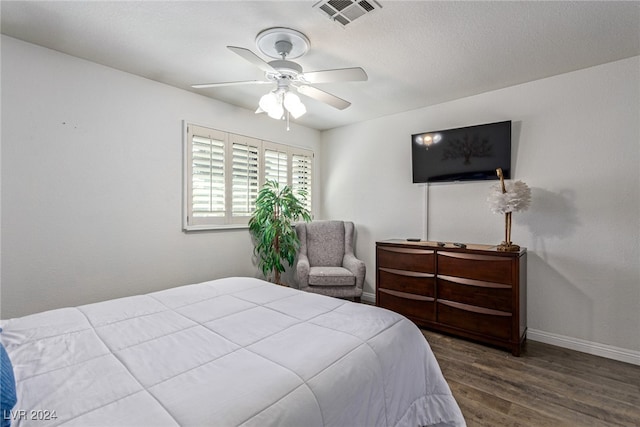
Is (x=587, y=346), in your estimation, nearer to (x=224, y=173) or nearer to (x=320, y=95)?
(x=320, y=95)

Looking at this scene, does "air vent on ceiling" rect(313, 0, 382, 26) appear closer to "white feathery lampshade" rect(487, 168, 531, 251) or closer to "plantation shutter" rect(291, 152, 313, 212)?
"white feathery lampshade" rect(487, 168, 531, 251)

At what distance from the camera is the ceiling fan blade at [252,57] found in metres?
1.79

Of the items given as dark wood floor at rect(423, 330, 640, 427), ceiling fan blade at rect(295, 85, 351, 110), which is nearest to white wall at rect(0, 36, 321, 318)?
ceiling fan blade at rect(295, 85, 351, 110)

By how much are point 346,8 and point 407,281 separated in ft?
8.45

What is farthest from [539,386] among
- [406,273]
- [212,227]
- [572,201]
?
[212,227]

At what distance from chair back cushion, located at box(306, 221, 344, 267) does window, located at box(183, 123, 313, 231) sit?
81 centimetres

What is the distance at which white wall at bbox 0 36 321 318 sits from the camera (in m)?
2.22

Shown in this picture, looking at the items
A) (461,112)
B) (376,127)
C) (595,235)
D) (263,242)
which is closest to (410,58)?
(461,112)

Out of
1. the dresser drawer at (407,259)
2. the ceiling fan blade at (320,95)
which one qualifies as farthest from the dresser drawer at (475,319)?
the ceiling fan blade at (320,95)

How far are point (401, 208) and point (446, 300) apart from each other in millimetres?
1310

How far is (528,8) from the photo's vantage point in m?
1.87

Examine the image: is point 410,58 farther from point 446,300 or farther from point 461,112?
point 446,300

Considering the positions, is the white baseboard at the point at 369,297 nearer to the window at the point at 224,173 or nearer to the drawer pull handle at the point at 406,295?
the drawer pull handle at the point at 406,295

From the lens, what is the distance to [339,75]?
2051 mm
